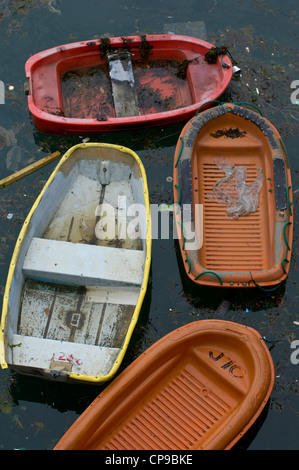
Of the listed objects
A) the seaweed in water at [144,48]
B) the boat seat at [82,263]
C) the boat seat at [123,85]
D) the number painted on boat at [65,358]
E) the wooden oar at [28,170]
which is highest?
the seaweed in water at [144,48]

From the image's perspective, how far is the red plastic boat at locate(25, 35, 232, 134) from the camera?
6785 millimetres

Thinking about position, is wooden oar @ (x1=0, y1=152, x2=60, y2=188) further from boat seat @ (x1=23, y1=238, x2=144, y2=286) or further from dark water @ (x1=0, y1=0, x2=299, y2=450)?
boat seat @ (x1=23, y1=238, x2=144, y2=286)

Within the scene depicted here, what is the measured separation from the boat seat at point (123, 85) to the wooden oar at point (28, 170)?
1.23m

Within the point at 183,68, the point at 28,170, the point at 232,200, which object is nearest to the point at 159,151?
the point at 183,68

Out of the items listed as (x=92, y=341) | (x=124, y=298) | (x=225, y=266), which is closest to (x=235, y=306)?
(x=225, y=266)

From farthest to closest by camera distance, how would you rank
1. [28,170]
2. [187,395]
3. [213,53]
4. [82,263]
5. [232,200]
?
[213,53], [28,170], [232,200], [82,263], [187,395]

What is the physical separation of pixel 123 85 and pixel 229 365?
4.51 meters

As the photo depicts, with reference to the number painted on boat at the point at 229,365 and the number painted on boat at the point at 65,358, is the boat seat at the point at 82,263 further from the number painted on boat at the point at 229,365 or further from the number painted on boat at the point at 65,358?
the number painted on boat at the point at 229,365

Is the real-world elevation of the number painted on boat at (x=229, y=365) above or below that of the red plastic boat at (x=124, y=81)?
below

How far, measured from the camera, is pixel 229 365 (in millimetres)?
5453

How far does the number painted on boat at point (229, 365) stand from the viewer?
5.39m

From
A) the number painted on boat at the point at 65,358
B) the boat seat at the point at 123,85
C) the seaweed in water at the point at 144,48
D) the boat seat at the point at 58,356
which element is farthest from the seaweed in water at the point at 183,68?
the number painted on boat at the point at 65,358

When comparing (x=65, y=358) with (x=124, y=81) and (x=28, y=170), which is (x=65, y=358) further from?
(x=124, y=81)

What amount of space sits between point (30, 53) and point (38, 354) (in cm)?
536
